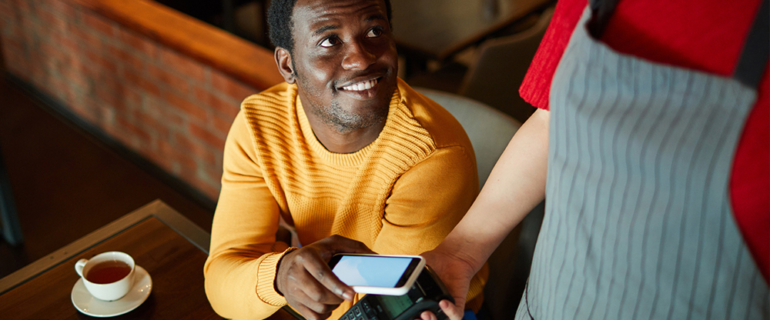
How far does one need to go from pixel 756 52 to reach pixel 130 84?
8.75 feet

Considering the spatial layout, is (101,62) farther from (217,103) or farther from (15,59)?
(15,59)

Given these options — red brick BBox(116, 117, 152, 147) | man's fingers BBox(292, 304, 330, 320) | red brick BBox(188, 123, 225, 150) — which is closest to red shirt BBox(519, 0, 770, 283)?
man's fingers BBox(292, 304, 330, 320)

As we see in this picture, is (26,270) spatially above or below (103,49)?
above

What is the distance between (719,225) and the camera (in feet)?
1.56

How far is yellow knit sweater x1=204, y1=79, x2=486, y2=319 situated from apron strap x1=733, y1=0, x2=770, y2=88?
0.61 metres

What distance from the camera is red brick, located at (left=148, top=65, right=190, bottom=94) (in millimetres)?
2285

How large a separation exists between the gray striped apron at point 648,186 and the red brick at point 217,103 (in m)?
1.70

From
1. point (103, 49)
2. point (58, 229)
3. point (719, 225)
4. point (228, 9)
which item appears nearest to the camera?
point (719, 225)

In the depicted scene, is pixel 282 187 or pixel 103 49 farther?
pixel 103 49

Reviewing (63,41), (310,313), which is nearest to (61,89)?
(63,41)

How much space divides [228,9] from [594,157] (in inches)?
140

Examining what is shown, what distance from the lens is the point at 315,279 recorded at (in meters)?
0.83

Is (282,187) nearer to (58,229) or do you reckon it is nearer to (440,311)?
(440,311)

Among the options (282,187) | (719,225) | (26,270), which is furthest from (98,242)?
(719,225)
